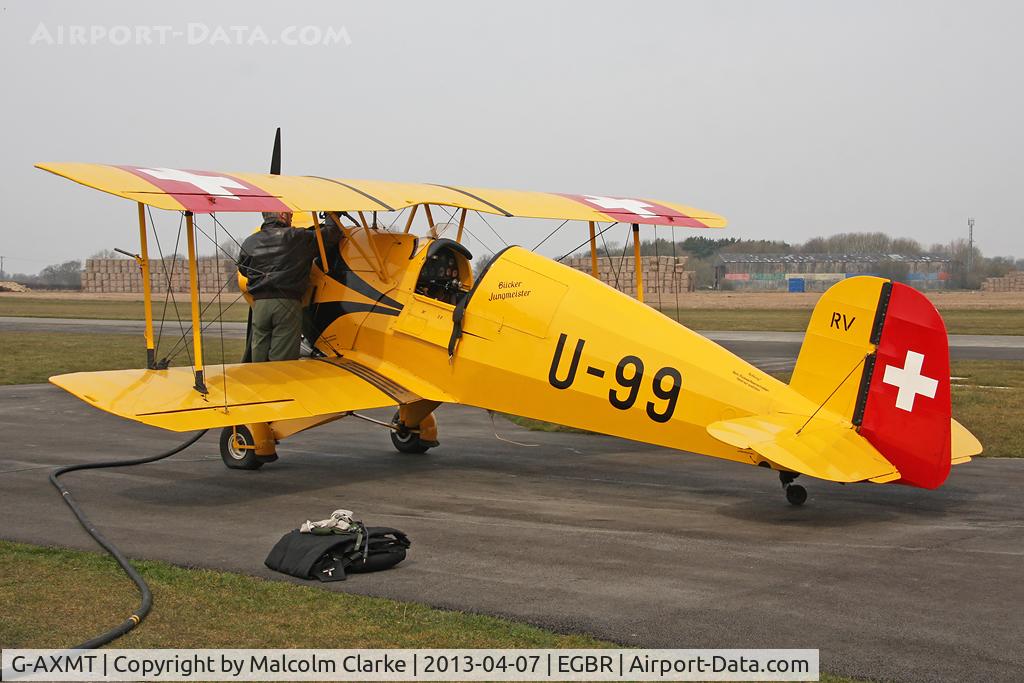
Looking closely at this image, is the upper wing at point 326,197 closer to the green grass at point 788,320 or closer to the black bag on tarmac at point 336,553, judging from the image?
the black bag on tarmac at point 336,553

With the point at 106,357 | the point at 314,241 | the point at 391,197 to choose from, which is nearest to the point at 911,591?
the point at 391,197

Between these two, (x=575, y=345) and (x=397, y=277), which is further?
(x=397, y=277)

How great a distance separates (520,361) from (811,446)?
10.9 ft

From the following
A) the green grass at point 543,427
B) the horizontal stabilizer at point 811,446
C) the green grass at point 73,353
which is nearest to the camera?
the horizontal stabilizer at point 811,446

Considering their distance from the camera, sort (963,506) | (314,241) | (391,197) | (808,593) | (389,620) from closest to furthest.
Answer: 1. (389,620)
2. (808,593)
3. (963,506)
4. (391,197)
5. (314,241)

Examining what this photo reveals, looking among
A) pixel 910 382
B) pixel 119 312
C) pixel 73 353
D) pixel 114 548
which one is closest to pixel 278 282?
pixel 114 548

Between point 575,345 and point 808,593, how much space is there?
3.99 metres

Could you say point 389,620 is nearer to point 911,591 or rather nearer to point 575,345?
point 911,591

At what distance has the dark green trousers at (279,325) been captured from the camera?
1245 centimetres

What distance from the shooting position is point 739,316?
1964 inches

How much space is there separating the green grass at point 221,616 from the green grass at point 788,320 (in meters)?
27.5

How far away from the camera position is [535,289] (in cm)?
1074

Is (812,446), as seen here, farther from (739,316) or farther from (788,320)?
(739,316)
